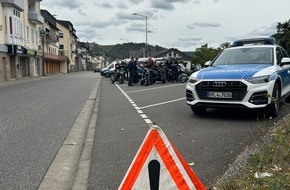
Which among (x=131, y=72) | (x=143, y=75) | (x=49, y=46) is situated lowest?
(x=143, y=75)

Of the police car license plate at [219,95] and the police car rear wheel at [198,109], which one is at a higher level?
the police car license plate at [219,95]

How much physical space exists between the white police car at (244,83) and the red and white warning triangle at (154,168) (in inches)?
188

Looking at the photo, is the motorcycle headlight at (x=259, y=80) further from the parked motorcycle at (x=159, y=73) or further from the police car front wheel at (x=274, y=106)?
the parked motorcycle at (x=159, y=73)

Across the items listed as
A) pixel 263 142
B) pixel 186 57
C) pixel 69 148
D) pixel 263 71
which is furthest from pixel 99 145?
pixel 186 57

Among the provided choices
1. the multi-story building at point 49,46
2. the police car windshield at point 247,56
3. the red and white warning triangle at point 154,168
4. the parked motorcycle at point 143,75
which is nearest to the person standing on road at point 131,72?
the parked motorcycle at point 143,75

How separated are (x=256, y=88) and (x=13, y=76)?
117 feet

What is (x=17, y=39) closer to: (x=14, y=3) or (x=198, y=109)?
(x=14, y=3)

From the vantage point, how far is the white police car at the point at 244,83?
296 inches

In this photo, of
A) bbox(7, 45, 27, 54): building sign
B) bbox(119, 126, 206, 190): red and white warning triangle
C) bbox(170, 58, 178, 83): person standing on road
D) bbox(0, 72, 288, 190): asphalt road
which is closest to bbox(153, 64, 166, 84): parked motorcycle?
bbox(170, 58, 178, 83): person standing on road

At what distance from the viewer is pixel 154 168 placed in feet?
8.44

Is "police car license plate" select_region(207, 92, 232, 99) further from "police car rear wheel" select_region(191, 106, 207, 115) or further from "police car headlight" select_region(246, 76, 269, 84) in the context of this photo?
"police car rear wheel" select_region(191, 106, 207, 115)

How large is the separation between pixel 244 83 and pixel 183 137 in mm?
2005

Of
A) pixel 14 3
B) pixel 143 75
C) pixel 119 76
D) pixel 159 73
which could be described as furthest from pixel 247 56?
pixel 14 3

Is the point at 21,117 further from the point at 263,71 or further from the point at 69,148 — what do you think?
the point at 263,71
